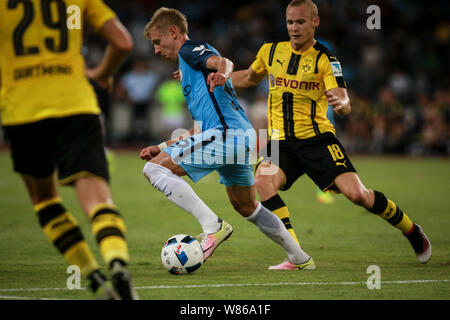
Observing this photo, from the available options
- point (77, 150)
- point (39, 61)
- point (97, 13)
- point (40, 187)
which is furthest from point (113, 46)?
point (40, 187)

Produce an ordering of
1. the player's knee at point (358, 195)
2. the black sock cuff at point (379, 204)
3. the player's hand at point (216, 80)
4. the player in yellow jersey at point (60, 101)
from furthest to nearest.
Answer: the black sock cuff at point (379, 204)
the player's knee at point (358, 195)
the player's hand at point (216, 80)
the player in yellow jersey at point (60, 101)

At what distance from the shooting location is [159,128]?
944 inches

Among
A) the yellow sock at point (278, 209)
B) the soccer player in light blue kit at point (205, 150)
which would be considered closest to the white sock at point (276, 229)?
the soccer player in light blue kit at point (205, 150)

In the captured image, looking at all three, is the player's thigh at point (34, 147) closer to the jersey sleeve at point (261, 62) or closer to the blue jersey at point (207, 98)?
the blue jersey at point (207, 98)

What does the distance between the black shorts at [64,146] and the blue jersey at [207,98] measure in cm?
195

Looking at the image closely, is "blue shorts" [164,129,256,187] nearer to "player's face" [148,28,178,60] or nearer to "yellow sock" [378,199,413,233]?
"player's face" [148,28,178,60]

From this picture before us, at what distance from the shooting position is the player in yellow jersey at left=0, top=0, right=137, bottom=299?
4680 millimetres

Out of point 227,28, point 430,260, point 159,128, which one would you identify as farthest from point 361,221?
point 227,28

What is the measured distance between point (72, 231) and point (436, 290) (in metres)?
2.91

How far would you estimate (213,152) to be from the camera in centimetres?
650

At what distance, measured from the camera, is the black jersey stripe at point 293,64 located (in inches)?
296

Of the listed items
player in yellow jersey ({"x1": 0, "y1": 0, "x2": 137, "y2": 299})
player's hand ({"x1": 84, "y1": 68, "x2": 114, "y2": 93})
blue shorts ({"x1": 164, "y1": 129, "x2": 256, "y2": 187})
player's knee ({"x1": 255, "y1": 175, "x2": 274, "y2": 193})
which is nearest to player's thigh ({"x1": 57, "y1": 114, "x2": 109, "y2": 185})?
player in yellow jersey ({"x1": 0, "y1": 0, "x2": 137, "y2": 299})
